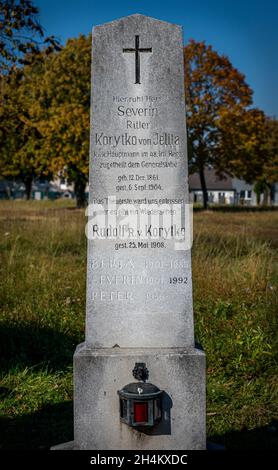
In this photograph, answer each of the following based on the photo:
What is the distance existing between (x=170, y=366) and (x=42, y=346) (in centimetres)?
266

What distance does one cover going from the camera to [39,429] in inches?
183

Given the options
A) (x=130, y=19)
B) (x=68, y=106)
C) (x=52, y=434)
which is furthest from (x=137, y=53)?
(x=68, y=106)

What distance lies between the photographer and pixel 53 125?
29750mm

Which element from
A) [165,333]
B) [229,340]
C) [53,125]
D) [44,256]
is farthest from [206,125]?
[165,333]

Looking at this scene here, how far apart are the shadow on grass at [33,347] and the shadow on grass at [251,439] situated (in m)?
1.91

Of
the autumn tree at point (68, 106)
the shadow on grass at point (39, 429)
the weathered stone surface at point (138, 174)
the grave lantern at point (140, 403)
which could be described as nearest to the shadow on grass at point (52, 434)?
the shadow on grass at point (39, 429)

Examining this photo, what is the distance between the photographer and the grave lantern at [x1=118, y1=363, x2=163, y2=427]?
3617 millimetres

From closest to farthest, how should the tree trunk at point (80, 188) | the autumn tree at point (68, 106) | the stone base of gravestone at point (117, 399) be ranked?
1. the stone base of gravestone at point (117, 399)
2. the autumn tree at point (68, 106)
3. the tree trunk at point (80, 188)

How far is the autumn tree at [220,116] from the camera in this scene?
3341 cm

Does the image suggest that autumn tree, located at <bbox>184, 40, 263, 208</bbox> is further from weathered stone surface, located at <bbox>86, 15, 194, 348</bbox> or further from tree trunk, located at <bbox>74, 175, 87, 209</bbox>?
weathered stone surface, located at <bbox>86, 15, 194, 348</bbox>

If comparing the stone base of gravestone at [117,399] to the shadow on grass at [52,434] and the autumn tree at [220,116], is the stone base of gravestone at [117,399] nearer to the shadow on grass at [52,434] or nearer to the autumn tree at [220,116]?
the shadow on grass at [52,434]

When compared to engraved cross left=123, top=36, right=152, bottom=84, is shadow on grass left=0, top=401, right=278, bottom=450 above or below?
below

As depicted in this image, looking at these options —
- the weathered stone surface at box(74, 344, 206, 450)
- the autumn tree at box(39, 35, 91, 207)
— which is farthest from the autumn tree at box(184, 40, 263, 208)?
the weathered stone surface at box(74, 344, 206, 450)

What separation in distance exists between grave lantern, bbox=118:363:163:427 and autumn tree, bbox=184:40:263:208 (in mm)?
30000
